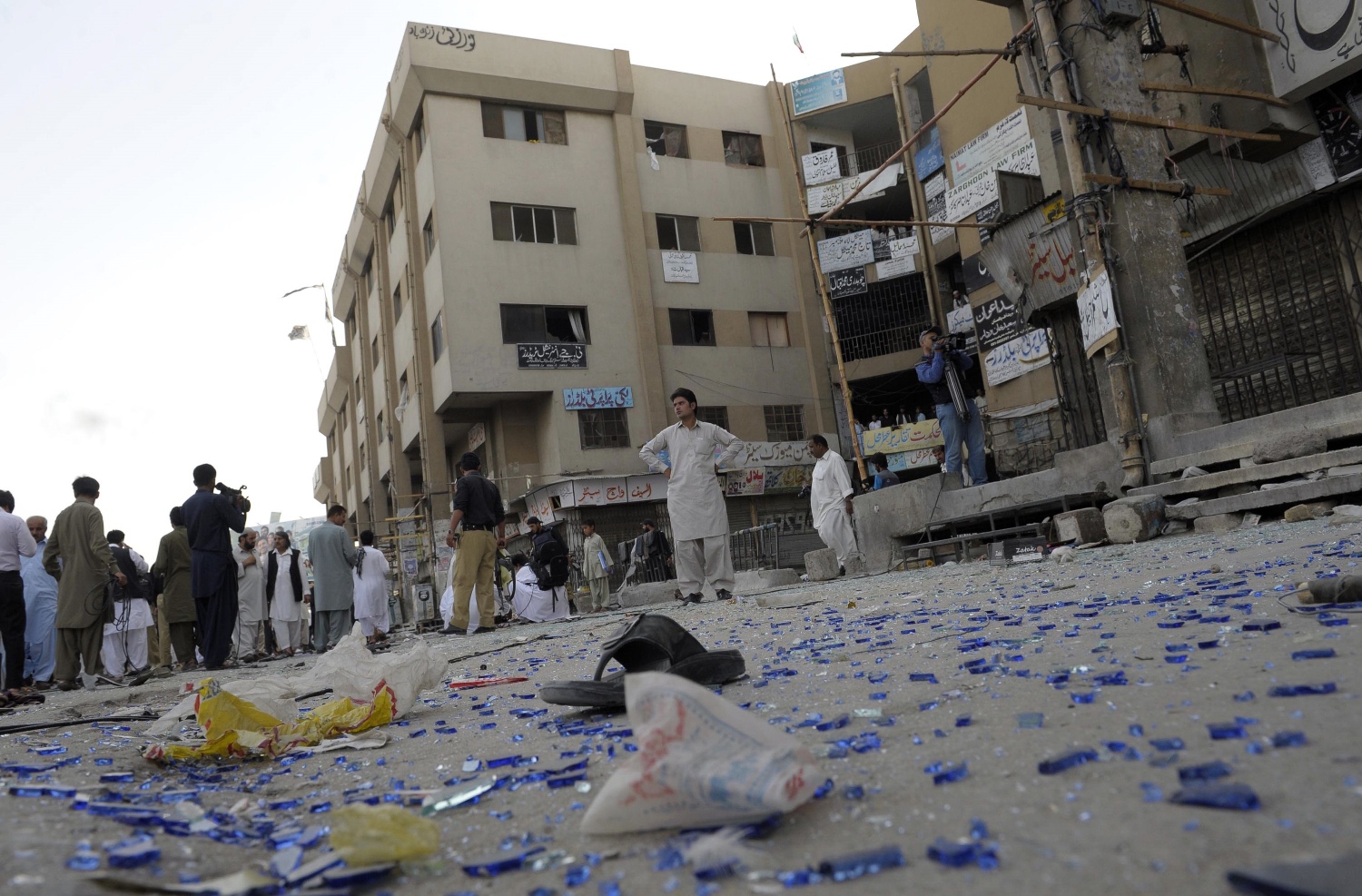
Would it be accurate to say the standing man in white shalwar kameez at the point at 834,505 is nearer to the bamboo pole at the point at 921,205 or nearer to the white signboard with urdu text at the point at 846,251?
the bamboo pole at the point at 921,205

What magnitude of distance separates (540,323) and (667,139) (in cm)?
707

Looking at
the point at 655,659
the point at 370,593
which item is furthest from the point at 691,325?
the point at 655,659

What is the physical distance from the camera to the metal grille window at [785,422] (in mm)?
26875

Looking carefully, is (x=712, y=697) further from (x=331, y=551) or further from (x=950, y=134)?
(x=950, y=134)

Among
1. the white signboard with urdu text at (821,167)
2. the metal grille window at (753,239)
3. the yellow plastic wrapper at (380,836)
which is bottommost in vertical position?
the yellow plastic wrapper at (380,836)

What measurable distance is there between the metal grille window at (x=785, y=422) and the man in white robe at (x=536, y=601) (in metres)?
13.3

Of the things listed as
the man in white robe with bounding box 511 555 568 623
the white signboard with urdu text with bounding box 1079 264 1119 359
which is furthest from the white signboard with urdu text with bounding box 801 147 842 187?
the white signboard with urdu text with bounding box 1079 264 1119 359

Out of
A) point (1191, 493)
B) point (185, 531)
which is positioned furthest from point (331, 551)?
point (1191, 493)

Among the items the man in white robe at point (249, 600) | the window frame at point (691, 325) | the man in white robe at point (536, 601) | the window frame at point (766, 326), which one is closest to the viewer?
the man in white robe at point (249, 600)

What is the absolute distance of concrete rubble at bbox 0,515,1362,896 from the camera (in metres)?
1.34

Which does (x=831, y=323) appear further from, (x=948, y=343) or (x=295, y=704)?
(x=295, y=704)

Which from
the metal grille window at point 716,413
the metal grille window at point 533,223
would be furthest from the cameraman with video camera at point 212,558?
the metal grille window at point 716,413

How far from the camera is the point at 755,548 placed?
19.7m

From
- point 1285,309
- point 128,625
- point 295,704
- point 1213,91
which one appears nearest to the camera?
point 295,704
